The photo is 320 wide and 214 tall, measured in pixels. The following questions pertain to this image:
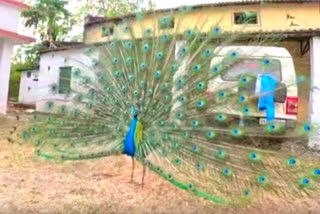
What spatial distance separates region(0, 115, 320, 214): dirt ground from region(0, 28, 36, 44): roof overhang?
697 centimetres

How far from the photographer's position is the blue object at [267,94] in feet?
14.8

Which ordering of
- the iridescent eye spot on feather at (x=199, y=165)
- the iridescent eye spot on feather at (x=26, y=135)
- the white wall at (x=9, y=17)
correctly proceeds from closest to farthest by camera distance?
the iridescent eye spot on feather at (x=199, y=165) < the iridescent eye spot on feather at (x=26, y=135) < the white wall at (x=9, y=17)

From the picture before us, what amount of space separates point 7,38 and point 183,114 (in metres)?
9.43

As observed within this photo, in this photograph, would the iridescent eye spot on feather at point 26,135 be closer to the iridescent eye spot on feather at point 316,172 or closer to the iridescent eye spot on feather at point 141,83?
the iridescent eye spot on feather at point 141,83

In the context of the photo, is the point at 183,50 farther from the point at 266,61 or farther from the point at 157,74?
the point at 266,61

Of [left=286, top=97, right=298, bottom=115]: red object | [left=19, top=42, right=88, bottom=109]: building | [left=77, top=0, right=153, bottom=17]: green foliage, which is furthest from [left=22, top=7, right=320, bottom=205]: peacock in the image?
[left=77, top=0, right=153, bottom=17]: green foliage

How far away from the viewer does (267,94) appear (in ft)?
14.9

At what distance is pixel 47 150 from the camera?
503cm

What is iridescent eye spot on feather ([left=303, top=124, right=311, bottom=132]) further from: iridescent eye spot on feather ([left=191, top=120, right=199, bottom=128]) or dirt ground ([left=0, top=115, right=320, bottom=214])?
iridescent eye spot on feather ([left=191, top=120, right=199, bottom=128])

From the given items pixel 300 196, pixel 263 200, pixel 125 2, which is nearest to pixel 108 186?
pixel 263 200

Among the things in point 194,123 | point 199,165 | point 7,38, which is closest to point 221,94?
point 194,123

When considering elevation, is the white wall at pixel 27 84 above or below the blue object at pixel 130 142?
above

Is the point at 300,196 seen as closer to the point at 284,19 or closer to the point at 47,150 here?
the point at 47,150

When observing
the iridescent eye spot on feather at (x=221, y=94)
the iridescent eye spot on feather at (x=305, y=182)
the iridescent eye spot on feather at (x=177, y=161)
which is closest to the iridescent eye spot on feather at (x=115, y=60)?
the iridescent eye spot on feather at (x=221, y=94)
